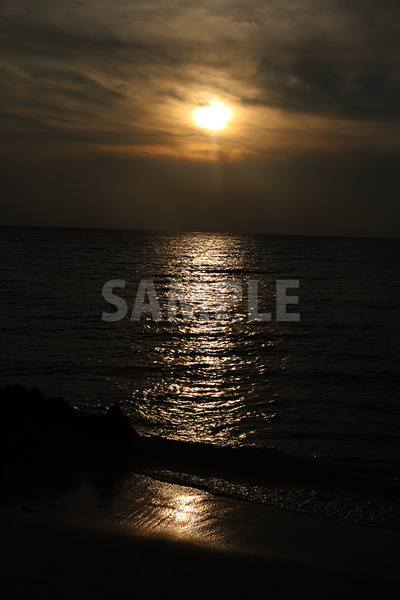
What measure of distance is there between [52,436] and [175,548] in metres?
3.36

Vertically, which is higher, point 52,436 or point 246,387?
point 246,387

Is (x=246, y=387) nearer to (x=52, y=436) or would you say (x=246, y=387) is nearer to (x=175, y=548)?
(x=52, y=436)

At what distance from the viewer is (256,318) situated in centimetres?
2367

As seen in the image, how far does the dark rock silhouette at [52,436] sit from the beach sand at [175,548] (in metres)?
0.74

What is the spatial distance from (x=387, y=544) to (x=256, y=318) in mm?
17880

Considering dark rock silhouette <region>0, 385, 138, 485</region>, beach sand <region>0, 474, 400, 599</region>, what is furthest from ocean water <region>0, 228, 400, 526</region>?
dark rock silhouette <region>0, 385, 138, 485</region>

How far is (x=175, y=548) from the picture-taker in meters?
5.54

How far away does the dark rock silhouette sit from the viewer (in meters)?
7.41

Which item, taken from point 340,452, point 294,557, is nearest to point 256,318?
point 340,452

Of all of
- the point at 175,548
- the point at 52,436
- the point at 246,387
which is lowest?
the point at 175,548

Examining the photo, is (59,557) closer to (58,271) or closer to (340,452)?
(340,452)

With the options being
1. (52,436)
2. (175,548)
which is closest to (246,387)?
(52,436)

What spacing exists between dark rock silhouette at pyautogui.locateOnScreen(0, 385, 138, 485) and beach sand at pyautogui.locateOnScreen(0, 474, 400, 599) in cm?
74

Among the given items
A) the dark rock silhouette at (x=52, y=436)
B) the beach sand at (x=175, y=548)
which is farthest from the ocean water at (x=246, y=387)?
the dark rock silhouette at (x=52, y=436)
